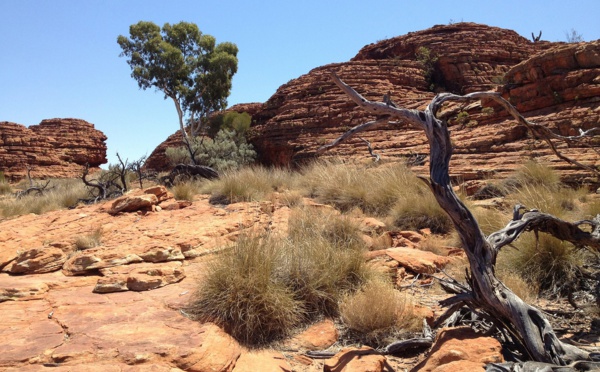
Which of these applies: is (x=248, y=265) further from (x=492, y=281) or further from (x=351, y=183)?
(x=351, y=183)

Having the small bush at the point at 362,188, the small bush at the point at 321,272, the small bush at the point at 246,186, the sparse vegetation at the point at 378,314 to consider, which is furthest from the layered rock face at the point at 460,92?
the sparse vegetation at the point at 378,314

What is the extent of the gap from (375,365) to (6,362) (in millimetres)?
2309

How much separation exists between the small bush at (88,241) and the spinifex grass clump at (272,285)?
9.20 ft

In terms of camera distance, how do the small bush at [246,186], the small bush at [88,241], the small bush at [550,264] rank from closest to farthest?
1. the small bush at [550,264]
2. the small bush at [88,241]
3. the small bush at [246,186]

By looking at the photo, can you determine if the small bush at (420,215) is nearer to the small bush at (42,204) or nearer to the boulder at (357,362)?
the boulder at (357,362)

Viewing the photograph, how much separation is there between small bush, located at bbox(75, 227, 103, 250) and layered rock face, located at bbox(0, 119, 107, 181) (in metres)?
26.4

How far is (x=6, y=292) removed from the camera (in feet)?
13.5

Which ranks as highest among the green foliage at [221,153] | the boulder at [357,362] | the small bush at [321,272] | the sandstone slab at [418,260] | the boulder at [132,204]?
the green foliage at [221,153]

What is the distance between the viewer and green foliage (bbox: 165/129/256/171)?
19125 mm

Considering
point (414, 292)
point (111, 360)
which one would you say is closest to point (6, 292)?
point (111, 360)

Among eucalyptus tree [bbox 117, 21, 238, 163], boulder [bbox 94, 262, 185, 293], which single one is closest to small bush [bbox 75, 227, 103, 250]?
boulder [bbox 94, 262, 185, 293]

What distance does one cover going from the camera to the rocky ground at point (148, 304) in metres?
2.76

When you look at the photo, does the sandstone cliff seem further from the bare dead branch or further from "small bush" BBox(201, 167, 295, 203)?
the bare dead branch

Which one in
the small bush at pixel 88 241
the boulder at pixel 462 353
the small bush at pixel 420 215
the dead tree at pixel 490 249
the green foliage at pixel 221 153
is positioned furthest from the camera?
the green foliage at pixel 221 153
